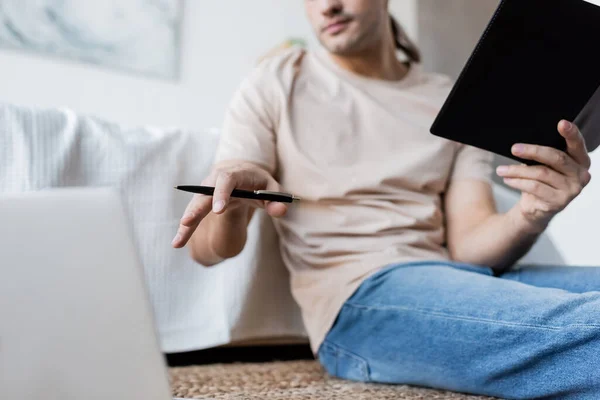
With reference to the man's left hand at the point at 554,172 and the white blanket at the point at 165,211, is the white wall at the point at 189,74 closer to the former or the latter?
the white blanket at the point at 165,211

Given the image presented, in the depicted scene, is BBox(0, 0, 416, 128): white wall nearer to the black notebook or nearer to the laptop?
the black notebook

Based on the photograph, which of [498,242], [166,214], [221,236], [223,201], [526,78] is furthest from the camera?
[166,214]

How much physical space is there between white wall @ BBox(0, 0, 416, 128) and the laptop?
1.77m

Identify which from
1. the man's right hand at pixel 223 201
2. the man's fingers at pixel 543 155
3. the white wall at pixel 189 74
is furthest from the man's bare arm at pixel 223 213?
the white wall at pixel 189 74

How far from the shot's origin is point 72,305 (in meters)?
0.37

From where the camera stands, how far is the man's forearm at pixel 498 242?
0.97 metres

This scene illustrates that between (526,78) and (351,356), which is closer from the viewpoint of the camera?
(526,78)

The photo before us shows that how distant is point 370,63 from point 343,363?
61cm

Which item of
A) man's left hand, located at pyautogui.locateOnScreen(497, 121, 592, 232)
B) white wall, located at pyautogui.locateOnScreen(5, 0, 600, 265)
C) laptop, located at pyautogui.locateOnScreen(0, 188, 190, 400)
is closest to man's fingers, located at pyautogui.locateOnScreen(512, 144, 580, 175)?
man's left hand, located at pyautogui.locateOnScreen(497, 121, 592, 232)

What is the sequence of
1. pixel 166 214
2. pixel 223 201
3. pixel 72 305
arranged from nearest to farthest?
pixel 72 305 → pixel 223 201 → pixel 166 214

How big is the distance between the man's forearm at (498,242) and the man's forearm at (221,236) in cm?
41

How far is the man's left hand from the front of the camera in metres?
0.81

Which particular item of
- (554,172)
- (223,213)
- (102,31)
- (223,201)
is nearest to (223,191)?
(223,201)

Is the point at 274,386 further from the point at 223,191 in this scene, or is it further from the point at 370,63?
the point at 370,63
